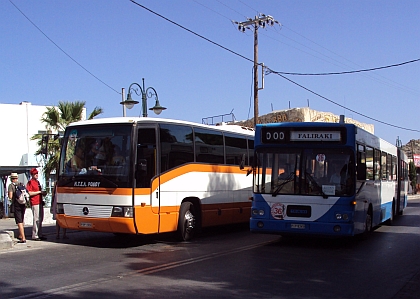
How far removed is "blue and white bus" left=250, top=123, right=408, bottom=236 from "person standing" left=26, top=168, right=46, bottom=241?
19.1ft

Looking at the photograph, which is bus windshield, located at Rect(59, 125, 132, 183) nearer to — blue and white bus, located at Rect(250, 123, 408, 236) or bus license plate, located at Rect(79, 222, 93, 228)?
bus license plate, located at Rect(79, 222, 93, 228)

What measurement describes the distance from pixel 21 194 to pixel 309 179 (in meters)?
7.31

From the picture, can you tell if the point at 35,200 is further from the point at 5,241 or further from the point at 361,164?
the point at 361,164

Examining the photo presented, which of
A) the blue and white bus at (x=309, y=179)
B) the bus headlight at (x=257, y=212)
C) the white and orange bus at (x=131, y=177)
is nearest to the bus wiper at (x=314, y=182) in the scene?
the blue and white bus at (x=309, y=179)

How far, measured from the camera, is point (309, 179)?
40.3 ft

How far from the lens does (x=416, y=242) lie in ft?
46.9

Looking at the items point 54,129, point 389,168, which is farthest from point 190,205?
point 54,129

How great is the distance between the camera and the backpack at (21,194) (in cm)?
1326

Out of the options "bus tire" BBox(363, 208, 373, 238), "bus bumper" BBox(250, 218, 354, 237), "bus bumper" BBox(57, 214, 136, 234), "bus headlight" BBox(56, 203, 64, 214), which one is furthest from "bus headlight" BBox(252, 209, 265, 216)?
"bus headlight" BBox(56, 203, 64, 214)

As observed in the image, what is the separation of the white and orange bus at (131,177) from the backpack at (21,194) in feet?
3.25

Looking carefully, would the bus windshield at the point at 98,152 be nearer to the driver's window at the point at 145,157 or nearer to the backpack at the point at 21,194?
the driver's window at the point at 145,157

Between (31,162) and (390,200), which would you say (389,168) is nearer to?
(390,200)

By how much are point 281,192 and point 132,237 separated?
200 inches

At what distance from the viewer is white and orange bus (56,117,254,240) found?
1217 centimetres
